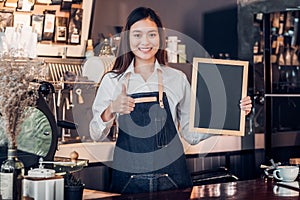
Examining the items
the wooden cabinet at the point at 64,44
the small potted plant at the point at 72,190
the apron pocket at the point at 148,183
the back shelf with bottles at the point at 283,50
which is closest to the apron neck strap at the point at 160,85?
the apron pocket at the point at 148,183

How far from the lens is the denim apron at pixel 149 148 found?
2996 millimetres

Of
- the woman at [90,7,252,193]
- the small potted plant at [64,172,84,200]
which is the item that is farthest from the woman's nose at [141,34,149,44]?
the small potted plant at [64,172,84,200]

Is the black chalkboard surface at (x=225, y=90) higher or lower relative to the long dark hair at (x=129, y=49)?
lower

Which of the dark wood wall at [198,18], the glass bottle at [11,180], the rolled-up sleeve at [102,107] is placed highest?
the dark wood wall at [198,18]

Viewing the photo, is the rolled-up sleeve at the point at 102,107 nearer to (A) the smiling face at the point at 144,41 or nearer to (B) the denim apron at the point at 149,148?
(B) the denim apron at the point at 149,148

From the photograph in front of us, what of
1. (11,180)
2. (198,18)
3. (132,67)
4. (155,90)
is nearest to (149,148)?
(155,90)

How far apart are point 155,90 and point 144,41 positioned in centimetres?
27

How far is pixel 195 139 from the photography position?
10.4 ft

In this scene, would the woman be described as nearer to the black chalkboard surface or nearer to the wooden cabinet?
the black chalkboard surface

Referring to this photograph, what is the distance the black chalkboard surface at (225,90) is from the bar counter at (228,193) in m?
0.44

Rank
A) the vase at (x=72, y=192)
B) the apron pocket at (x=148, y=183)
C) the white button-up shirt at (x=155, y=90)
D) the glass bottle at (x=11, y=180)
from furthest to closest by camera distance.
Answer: the white button-up shirt at (x=155, y=90) < the apron pocket at (x=148, y=183) < the vase at (x=72, y=192) < the glass bottle at (x=11, y=180)

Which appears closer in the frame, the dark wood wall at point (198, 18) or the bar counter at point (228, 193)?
the bar counter at point (228, 193)

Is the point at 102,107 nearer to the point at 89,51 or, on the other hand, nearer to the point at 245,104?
the point at 245,104

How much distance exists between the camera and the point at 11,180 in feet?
6.40
